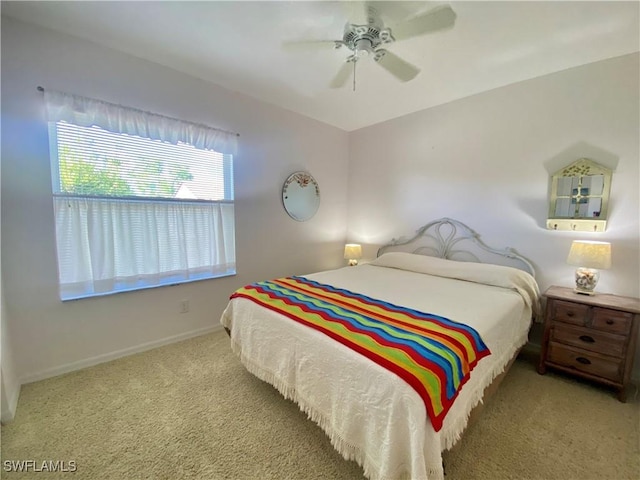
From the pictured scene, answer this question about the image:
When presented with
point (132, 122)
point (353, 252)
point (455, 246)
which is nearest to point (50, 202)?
point (132, 122)

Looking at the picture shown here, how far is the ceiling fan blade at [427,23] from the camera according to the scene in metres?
1.36

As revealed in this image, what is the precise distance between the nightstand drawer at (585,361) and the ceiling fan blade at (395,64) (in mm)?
2392

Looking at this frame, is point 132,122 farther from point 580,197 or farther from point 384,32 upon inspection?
point 580,197

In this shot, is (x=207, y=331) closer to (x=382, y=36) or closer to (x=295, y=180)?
(x=295, y=180)

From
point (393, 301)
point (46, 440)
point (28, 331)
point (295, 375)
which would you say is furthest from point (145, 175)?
point (393, 301)

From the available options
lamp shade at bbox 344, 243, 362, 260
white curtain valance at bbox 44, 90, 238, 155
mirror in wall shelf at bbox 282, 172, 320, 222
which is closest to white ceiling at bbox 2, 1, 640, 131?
white curtain valance at bbox 44, 90, 238, 155

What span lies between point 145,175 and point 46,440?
194cm

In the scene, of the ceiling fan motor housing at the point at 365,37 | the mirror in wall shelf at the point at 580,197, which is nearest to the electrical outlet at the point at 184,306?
the ceiling fan motor housing at the point at 365,37

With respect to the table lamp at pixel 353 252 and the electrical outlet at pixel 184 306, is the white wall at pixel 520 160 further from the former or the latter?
the electrical outlet at pixel 184 306

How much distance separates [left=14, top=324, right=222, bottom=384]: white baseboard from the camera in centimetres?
206

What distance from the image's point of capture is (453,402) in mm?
1173

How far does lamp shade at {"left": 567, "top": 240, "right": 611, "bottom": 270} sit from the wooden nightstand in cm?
27

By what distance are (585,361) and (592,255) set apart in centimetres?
81

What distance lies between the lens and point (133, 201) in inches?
92.6
